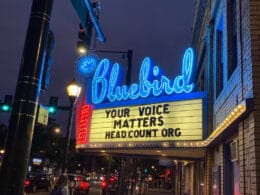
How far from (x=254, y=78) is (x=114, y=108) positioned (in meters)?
9.68

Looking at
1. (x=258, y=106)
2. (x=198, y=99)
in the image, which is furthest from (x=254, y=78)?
(x=198, y=99)

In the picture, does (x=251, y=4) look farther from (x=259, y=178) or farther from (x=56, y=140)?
(x=56, y=140)

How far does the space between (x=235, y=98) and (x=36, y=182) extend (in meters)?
24.8

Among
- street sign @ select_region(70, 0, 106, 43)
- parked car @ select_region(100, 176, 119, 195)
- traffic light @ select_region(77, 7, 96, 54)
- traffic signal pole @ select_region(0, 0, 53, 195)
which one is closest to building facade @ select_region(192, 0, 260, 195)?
traffic signal pole @ select_region(0, 0, 53, 195)

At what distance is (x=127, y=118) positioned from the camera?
15.1 meters

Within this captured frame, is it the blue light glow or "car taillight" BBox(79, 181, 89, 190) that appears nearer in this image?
the blue light glow

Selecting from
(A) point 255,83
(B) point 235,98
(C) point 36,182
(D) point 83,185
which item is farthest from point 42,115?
(C) point 36,182

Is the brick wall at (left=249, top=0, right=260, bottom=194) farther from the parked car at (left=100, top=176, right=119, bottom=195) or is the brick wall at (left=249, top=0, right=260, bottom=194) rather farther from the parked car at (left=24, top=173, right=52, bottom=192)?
the parked car at (left=24, top=173, right=52, bottom=192)

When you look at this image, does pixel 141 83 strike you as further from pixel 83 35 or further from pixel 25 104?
pixel 25 104

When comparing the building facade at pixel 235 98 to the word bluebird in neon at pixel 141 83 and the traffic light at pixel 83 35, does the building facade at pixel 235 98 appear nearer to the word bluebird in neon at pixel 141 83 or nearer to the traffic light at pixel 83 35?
the word bluebird in neon at pixel 141 83

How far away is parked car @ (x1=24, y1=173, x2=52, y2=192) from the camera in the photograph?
2842cm

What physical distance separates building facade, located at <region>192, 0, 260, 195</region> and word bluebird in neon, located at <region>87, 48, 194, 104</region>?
884 millimetres

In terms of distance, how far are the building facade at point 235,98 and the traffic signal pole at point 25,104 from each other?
3395 millimetres

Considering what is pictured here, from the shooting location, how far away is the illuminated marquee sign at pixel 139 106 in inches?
512
